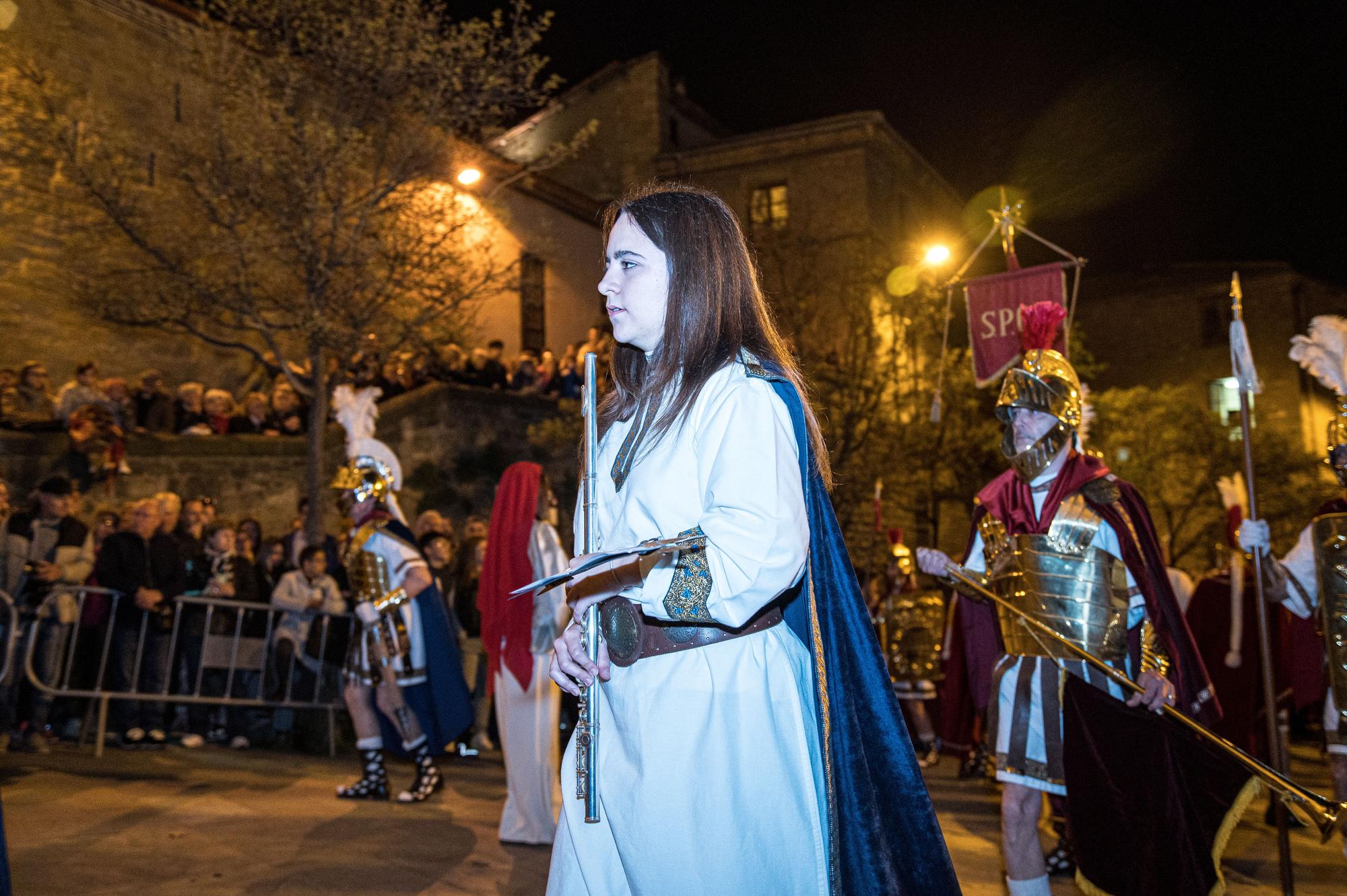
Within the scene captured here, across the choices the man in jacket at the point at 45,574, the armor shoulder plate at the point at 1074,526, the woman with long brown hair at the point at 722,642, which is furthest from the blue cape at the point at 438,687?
the woman with long brown hair at the point at 722,642

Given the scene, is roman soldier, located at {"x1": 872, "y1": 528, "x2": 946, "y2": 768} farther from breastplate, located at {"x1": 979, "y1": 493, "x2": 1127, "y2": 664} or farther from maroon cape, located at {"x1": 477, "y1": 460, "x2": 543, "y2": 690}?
breastplate, located at {"x1": 979, "y1": 493, "x2": 1127, "y2": 664}

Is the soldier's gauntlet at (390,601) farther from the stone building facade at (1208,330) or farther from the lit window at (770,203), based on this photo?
the stone building facade at (1208,330)

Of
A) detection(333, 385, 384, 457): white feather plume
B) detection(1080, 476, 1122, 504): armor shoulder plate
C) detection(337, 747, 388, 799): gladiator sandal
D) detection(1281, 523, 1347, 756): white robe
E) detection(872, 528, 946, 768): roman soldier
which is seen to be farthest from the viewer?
detection(872, 528, 946, 768): roman soldier

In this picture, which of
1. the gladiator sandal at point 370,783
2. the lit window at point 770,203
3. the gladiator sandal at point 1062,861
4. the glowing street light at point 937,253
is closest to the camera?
the gladiator sandal at point 1062,861

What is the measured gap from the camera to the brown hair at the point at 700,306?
224 cm

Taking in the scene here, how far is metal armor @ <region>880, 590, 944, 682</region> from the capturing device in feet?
34.1

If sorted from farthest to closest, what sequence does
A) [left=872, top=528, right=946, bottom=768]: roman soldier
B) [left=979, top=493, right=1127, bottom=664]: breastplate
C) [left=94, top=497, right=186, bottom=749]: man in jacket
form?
1. [left=872, top=528, right=946, bottom=768]: roman soldier
2. [left=94, top=497, right=186, bottom=749]: man in jacket
3. [left=979, top=493, right=1127, bottom=664]: breastplate

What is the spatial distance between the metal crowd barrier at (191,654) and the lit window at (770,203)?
21.4 m

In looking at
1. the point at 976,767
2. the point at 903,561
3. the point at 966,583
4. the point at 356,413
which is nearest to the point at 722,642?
the point at 966,583

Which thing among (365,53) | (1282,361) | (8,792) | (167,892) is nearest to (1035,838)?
(167,892)

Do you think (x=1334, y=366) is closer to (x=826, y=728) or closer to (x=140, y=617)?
(x=826, y=728)

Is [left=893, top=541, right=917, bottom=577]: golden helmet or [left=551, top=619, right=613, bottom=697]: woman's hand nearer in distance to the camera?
[left=551, top=619, right=613, bottom=697]: woman's hand

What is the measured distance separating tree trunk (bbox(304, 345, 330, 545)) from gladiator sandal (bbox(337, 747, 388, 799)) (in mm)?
5516

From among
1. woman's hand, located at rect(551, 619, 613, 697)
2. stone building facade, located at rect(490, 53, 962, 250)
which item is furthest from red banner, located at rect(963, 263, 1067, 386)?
stone building facade, located at rect(490, 53, 962, 250)
